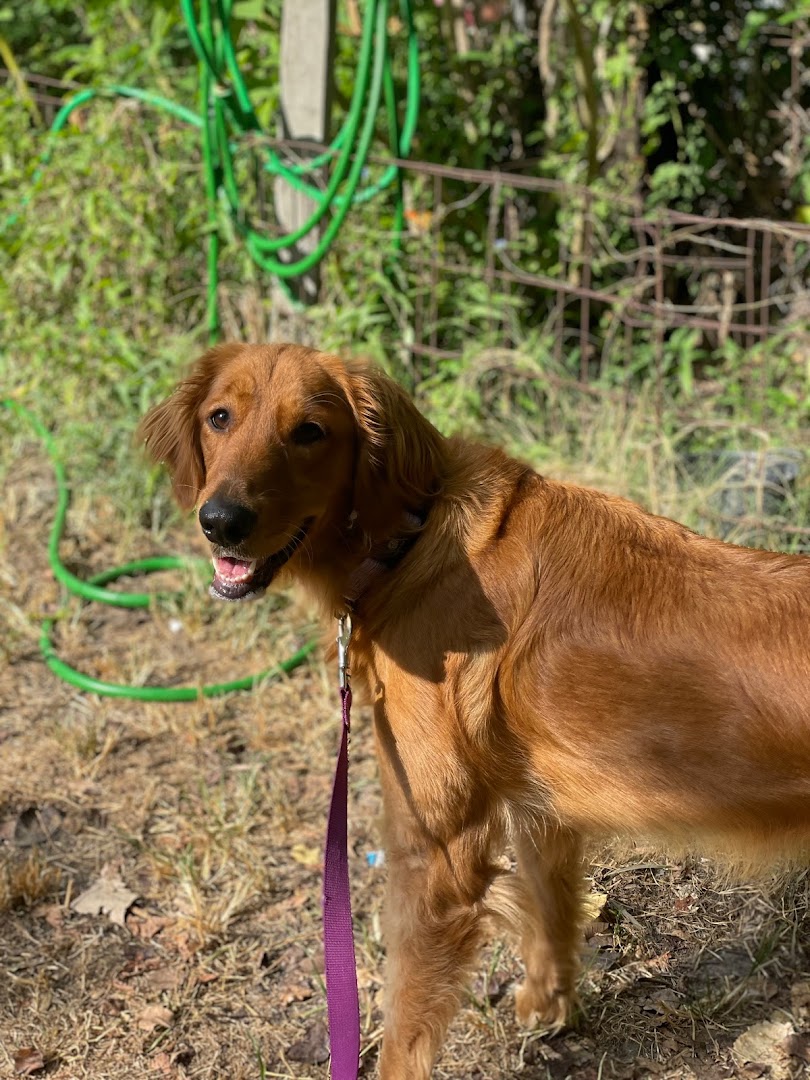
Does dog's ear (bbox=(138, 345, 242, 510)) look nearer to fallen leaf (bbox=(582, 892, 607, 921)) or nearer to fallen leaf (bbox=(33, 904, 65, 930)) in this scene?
fallen leaf (bbox=(33, 904, 65, 930))

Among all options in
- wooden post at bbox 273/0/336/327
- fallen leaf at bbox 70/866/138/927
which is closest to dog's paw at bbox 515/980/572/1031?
fallen leaf at bbox 70/866/138/927

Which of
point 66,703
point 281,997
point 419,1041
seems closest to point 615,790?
point 419,1041

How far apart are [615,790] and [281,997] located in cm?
124

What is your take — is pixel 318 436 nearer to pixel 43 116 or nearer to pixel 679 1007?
pixel 679 1007

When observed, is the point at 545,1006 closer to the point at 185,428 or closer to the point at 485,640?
the point at 485,640

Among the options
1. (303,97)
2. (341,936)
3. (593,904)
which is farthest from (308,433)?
(303,97)

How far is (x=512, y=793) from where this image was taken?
2.34m

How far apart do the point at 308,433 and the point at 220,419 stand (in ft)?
0.79

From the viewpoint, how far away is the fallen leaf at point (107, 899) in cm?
311

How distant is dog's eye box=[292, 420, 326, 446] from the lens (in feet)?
7.91

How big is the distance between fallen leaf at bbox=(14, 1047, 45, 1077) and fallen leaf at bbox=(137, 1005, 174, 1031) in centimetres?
25

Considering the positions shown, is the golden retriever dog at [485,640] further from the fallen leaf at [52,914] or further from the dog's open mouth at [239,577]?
the fallen leaf at [52,914]

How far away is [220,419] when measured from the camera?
8.25 ft

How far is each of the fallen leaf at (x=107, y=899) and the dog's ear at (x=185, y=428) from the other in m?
1.25
